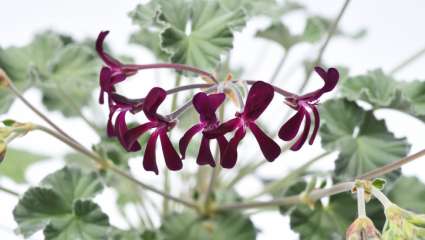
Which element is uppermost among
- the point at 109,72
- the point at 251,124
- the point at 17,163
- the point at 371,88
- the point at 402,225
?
the point at 17,163

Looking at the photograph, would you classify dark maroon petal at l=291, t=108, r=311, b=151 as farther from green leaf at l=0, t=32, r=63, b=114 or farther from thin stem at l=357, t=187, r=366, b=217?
green leaf at l=0, t=32, r=63, b=114

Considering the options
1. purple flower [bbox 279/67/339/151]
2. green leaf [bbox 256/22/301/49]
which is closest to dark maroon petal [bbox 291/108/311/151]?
purple flower [bbox 279/67/339/151]

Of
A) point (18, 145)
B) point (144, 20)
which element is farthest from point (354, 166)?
point (18, 145)

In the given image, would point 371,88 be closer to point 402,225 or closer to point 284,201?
point 284,201

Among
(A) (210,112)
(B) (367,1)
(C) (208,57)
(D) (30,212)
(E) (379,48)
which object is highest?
(B) (367,1)

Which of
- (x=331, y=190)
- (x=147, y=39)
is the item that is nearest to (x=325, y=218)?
(x=331, y=190)

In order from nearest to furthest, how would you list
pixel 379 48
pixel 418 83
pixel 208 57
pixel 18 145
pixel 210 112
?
pixel 210 112, pixel 208 57, pixel 418 83, pixel 18 145, pixel 379 48

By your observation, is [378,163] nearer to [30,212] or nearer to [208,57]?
[208,57]
